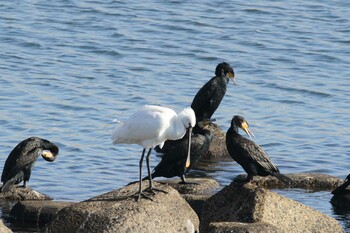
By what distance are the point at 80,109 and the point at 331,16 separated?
1095 centimetres

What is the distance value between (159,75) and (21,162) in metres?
8.86

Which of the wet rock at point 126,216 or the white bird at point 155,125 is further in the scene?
the white bird at point 155,125

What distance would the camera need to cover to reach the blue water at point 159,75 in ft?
54.0

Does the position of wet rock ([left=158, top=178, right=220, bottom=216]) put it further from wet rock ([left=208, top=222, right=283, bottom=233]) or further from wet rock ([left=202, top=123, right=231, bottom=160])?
wet rock ([left=208, top=222, right=283, bottom=233])

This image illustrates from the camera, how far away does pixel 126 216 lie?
10625 millimetres

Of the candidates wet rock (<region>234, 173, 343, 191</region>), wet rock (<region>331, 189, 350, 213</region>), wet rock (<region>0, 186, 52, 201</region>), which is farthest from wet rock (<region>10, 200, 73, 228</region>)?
wet rock (<region>331, 189, 350, 213</region>)

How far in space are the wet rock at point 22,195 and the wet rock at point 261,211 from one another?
99.0 inches

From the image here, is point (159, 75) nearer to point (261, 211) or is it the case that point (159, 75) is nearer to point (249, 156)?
point (249, 156)

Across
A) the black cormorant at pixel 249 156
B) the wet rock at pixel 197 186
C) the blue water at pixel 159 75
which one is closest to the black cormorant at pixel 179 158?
the wet rock at pixel 197 186

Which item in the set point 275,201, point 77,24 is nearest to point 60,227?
point 275,201

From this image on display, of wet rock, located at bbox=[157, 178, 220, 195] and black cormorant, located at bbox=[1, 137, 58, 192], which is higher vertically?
black cormorant, located at bbox=[1, 137, 58, 192]

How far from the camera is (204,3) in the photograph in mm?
29312

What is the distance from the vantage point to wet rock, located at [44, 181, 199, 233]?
10.5m

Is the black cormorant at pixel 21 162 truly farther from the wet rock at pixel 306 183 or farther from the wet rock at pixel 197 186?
the wet rock at pixel 306 183
